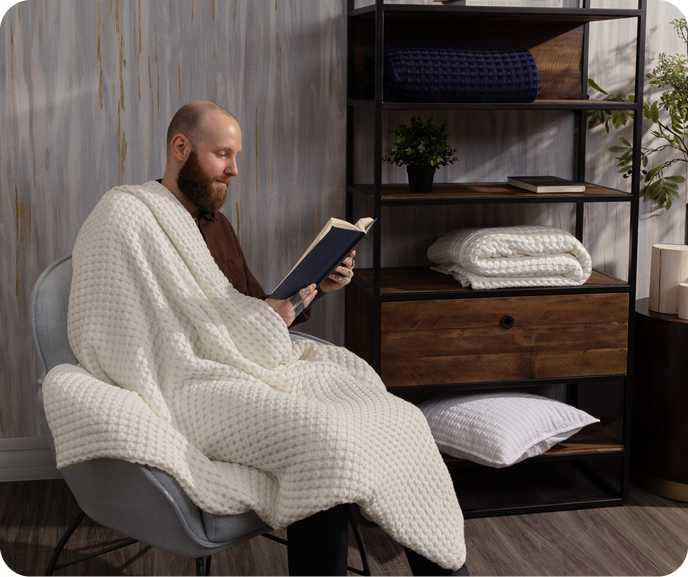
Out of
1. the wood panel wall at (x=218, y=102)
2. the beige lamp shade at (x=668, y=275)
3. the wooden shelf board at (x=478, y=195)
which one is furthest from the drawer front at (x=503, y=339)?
the wood panel wall at (x=218, y=102)

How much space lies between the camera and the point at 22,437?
2525 mm

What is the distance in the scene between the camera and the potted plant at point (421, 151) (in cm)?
229

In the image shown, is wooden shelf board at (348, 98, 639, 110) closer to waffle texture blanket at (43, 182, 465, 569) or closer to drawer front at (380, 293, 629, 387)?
drawer front at (380, 293, 629, 387)

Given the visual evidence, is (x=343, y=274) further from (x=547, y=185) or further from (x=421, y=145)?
(x=547, y=185)

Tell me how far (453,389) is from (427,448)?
63 cm

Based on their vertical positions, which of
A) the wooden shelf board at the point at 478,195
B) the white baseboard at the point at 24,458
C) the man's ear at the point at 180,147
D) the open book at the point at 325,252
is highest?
the man's ear at the point at 180,147

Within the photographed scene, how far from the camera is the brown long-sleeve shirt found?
6.68 ft

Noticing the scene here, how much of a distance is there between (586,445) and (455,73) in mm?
1228

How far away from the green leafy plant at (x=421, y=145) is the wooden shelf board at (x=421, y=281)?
14.1 inches

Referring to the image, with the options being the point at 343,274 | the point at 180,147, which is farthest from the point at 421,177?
the point at 180,147

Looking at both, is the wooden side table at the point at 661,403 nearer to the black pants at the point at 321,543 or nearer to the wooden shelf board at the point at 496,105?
the wooden shelf board at the point at 496,105

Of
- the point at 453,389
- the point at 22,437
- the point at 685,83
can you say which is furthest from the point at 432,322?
the point at 22,437

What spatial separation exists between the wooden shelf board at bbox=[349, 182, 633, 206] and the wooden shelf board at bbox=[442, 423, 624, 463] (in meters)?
0.77

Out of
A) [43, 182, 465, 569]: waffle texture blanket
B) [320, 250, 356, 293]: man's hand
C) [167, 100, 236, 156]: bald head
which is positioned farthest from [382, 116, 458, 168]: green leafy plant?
[43, 182, 465, 569]: waffle texture blanket
